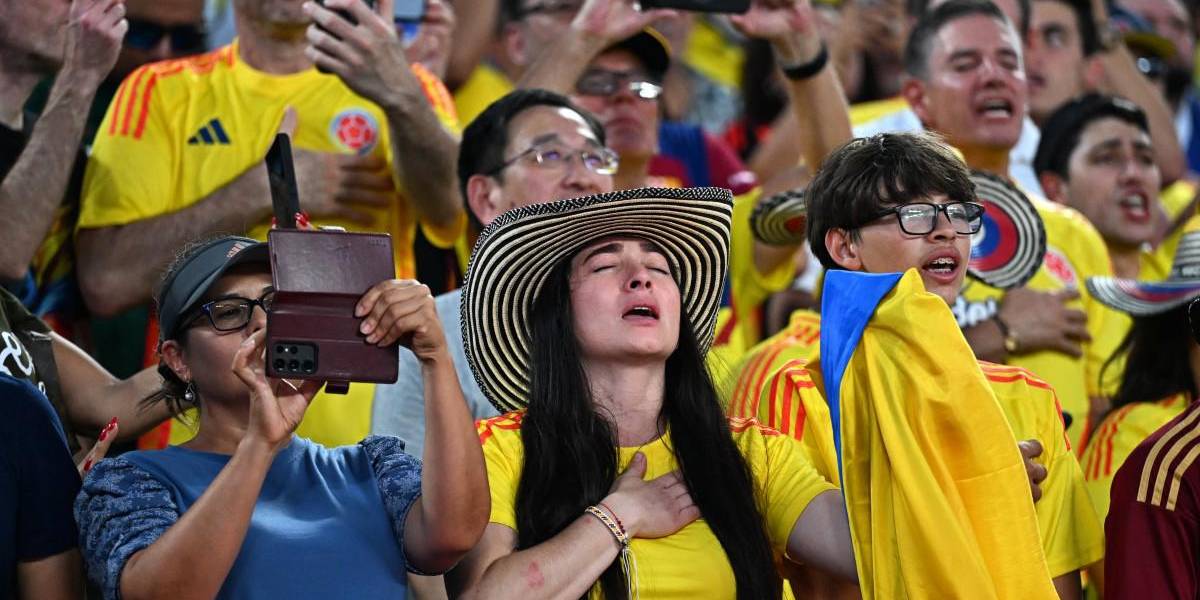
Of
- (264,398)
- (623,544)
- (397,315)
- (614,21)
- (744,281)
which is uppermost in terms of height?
(614,21)

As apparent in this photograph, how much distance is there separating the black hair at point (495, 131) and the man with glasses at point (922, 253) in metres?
1.14

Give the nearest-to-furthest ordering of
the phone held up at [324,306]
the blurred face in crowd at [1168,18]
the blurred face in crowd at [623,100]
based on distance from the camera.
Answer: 1. the phone held up at [324,306]
2. the blurred face in crowd at [623,100]
3. the blurred face in crowd at [1168,18]

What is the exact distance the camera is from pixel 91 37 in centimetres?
433

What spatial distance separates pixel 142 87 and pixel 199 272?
5.63 feet

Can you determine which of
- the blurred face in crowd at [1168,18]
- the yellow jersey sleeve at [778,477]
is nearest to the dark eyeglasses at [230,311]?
the yellow jersey sleeve at [778,477]

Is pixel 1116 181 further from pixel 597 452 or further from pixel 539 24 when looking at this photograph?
pixel 597 452

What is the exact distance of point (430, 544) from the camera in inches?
121

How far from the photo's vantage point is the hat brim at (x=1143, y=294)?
467 cm

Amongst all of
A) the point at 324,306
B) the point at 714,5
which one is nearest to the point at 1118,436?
the point at 714,5

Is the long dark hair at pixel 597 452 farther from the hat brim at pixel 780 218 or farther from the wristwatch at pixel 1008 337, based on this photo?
the wristwatch at pixel 1008 337

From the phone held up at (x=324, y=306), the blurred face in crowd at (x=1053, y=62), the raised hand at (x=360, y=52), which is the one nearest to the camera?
the phone held up at (x=324, y=306)

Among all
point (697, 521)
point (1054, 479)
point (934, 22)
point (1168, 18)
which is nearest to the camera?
point (697, 521)

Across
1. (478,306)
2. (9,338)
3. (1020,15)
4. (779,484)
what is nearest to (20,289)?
(9,338)

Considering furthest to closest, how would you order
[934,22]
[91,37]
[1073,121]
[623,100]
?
1. [1073,121]
2. [934,22]
3. [623,100]
4. [91,37]
